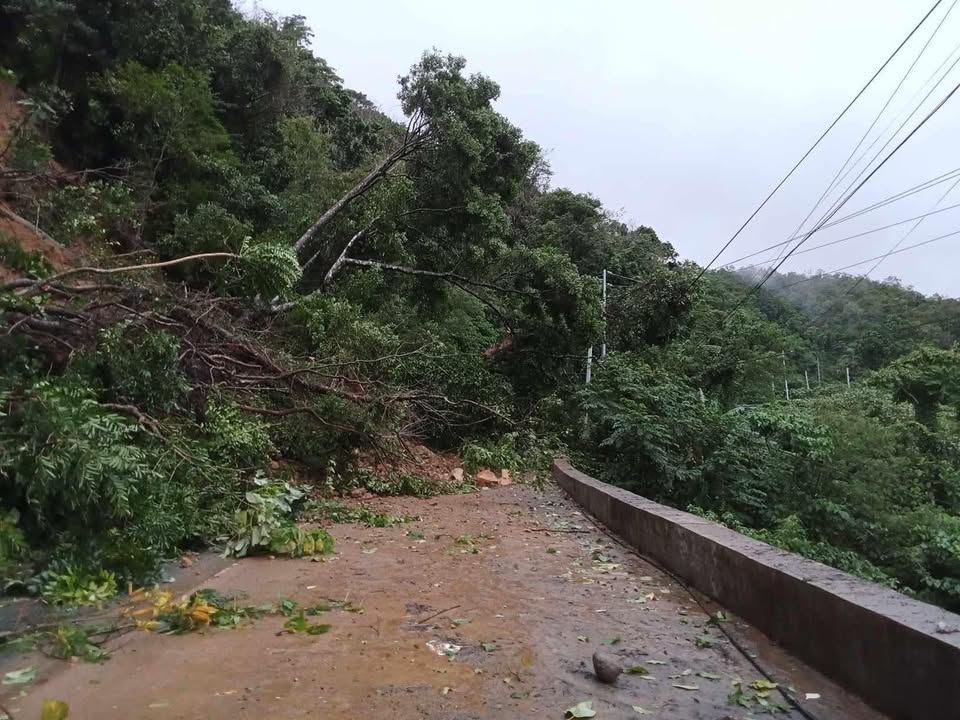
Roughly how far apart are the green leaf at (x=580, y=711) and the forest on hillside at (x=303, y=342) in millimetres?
3011

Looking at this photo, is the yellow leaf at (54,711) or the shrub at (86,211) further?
the shrub at (86,211)

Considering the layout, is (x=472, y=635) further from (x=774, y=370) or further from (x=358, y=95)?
(x=358, y=95)

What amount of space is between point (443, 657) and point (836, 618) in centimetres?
203

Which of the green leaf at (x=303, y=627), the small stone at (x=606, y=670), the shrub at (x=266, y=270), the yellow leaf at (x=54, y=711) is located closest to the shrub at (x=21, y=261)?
A: the shrub at (x=266, y=270)

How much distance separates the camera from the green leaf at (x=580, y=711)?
114 inches

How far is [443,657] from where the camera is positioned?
3.61 metres

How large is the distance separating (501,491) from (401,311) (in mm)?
6209

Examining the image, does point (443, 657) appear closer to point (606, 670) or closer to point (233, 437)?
point (606, 670)

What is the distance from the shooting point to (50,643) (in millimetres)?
3414

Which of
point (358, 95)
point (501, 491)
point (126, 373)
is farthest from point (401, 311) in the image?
point (358, 95)

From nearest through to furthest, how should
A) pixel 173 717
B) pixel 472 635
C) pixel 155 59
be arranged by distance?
pixel 173 717
pixel 472 635
pixel 155 59

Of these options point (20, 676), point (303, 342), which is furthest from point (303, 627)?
point (303, 342)

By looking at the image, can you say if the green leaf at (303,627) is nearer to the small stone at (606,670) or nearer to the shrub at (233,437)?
the small stone at (606,670)

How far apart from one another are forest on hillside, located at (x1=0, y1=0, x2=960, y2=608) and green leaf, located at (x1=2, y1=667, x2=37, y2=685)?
832 millimetres
